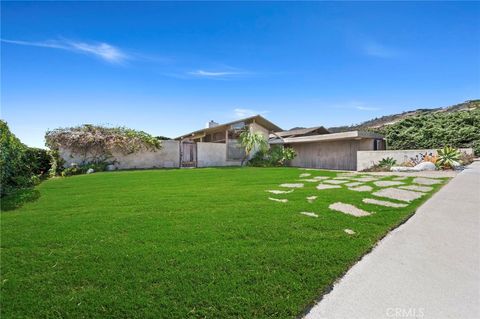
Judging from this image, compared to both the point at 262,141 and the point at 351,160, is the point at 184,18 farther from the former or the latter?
the point at 351,160

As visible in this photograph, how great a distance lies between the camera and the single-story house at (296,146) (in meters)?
16.4

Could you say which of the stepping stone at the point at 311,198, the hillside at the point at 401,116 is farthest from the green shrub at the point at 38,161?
the hillside at the point at 401,116

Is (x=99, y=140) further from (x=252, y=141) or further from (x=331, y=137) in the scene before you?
(x=331, y=137)

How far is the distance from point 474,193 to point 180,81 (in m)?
13.8

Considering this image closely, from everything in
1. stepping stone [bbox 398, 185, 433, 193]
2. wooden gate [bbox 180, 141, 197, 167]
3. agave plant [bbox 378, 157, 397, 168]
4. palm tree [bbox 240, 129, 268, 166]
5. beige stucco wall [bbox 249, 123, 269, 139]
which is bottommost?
stepping stone [bbox 398, 185, 433, 193]

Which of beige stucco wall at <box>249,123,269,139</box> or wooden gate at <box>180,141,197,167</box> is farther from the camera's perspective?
beige stucco wall at <box>249,123,269,139</box>

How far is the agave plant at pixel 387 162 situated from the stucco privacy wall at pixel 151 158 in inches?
483

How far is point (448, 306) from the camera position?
1.95m

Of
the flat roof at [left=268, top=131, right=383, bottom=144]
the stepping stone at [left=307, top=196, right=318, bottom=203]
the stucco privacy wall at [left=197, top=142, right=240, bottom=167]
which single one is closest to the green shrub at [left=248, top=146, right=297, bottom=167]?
the flat roof at [left=268, top=131, right=383, bottom=144]

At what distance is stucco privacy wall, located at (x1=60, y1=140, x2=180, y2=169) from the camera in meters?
14.5

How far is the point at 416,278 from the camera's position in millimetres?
2324

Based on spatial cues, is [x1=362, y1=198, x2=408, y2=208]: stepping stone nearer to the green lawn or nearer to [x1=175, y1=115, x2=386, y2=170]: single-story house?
the green lawn

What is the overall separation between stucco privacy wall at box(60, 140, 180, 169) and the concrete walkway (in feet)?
47.3

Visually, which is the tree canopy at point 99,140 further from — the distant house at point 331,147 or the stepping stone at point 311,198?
the stepping stone at point 311,198
